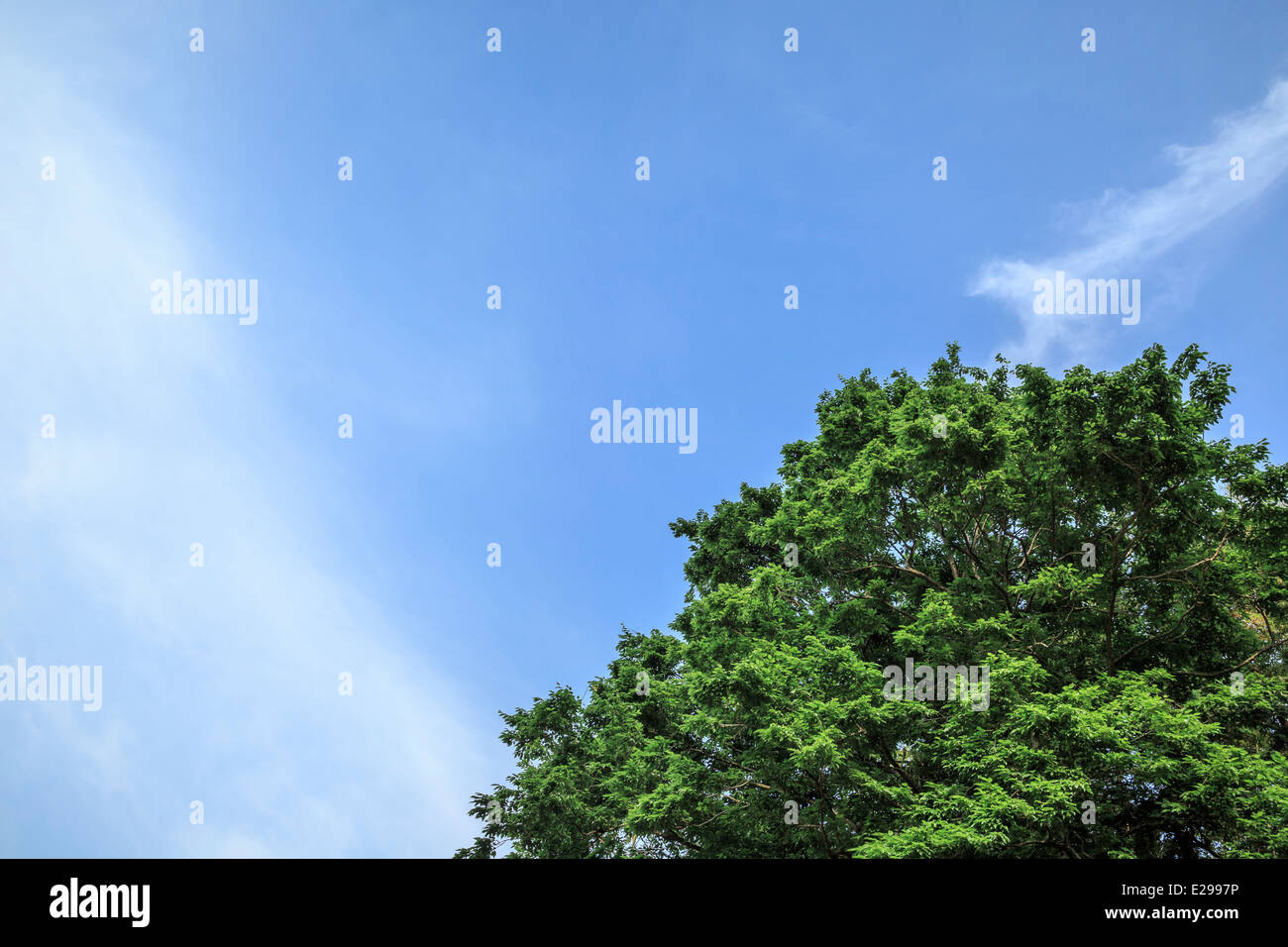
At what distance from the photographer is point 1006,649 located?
14289 millimetres

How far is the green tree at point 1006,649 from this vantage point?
1175 cm

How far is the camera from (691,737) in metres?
19.2

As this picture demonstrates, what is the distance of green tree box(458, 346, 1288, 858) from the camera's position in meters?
11.8

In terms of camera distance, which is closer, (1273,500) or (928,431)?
(1273,500)

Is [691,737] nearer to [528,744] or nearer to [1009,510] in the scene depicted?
[528,744]

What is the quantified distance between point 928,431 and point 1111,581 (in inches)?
156
